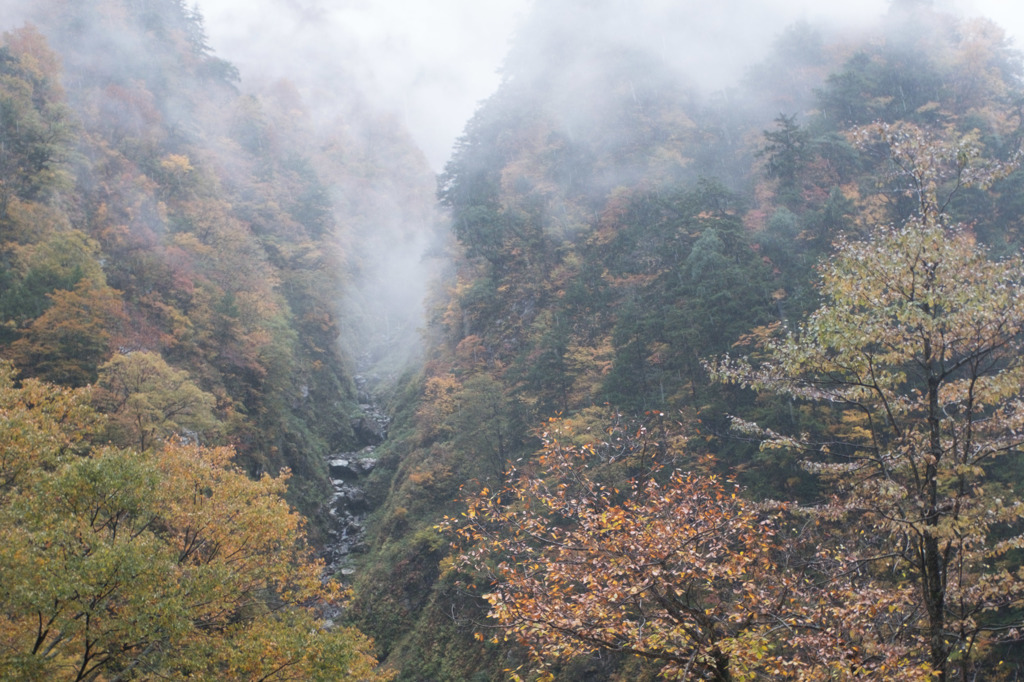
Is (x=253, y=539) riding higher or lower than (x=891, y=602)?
higher

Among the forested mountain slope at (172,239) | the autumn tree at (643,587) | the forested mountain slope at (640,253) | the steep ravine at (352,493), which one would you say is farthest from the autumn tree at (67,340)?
the autumn tree at (643,587)

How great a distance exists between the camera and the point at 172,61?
59625mm

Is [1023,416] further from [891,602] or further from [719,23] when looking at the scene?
[719,23]

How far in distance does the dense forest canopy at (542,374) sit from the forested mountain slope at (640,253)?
24 cm

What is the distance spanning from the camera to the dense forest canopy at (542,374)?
7035mm

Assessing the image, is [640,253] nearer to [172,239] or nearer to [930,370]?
[172,239]

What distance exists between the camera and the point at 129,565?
1091 centimetres

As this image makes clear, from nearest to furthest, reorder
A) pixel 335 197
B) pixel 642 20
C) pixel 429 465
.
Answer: pixel 429 465, pixel 642 20, pixel 335 197

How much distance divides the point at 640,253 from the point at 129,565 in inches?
1260

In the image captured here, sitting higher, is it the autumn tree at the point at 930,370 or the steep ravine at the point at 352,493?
the steep ravine at the point at 352,493

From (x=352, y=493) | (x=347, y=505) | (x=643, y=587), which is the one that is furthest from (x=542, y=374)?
(x=643, y=587)

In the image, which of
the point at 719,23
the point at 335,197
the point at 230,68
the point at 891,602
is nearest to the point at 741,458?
the point at 891,602

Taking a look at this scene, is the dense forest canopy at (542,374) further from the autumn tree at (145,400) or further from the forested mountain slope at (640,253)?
the forested mountain slope at (640,253)

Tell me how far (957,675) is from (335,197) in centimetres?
7361
